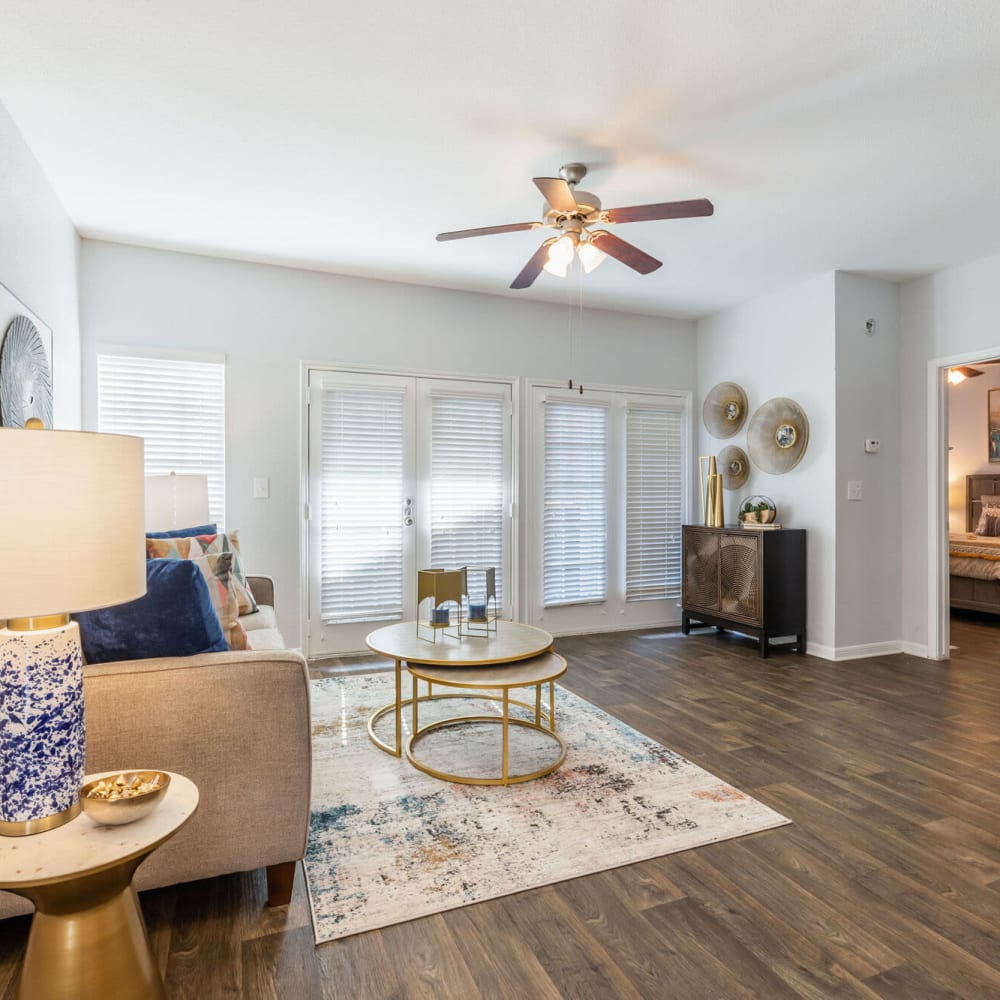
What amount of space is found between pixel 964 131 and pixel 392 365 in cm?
333

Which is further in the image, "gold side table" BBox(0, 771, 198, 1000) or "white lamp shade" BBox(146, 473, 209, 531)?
"white lamp shade" BBox(146, 473, 209, 531)

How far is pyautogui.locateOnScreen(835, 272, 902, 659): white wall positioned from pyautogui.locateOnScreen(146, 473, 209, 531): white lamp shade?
12.9 feet

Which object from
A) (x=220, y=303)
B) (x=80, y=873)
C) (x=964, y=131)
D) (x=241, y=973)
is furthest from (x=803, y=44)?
(x=220, y=303)

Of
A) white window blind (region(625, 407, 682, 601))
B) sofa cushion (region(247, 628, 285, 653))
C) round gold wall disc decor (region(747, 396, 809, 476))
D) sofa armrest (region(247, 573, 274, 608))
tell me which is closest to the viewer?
sofa cushion (region(247, 628, 285, 653))

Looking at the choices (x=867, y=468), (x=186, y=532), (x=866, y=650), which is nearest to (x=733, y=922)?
(x=186, y=532)

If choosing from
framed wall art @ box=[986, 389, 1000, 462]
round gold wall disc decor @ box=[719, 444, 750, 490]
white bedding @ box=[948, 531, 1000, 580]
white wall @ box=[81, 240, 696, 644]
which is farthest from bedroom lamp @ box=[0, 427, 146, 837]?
framed wall art @ box=[986, 389, 1000, 462]

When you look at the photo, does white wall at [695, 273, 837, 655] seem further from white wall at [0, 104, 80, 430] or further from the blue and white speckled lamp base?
white wall at [0, 104, 80, 430]

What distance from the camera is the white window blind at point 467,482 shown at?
15.8 feet

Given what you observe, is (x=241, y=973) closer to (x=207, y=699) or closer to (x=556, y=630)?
(x=207, y=699)

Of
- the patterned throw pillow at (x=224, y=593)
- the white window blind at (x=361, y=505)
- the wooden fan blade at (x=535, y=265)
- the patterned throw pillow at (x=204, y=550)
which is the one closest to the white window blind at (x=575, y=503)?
the white window blind at (x=361, y=505)

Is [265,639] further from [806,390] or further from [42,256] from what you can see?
[806,390]

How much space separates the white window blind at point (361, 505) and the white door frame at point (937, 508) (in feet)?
11.7

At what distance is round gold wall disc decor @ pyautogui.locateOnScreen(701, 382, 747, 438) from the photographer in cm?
520

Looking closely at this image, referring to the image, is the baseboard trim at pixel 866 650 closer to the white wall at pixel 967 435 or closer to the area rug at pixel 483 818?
the area rug at pixel 483 818
